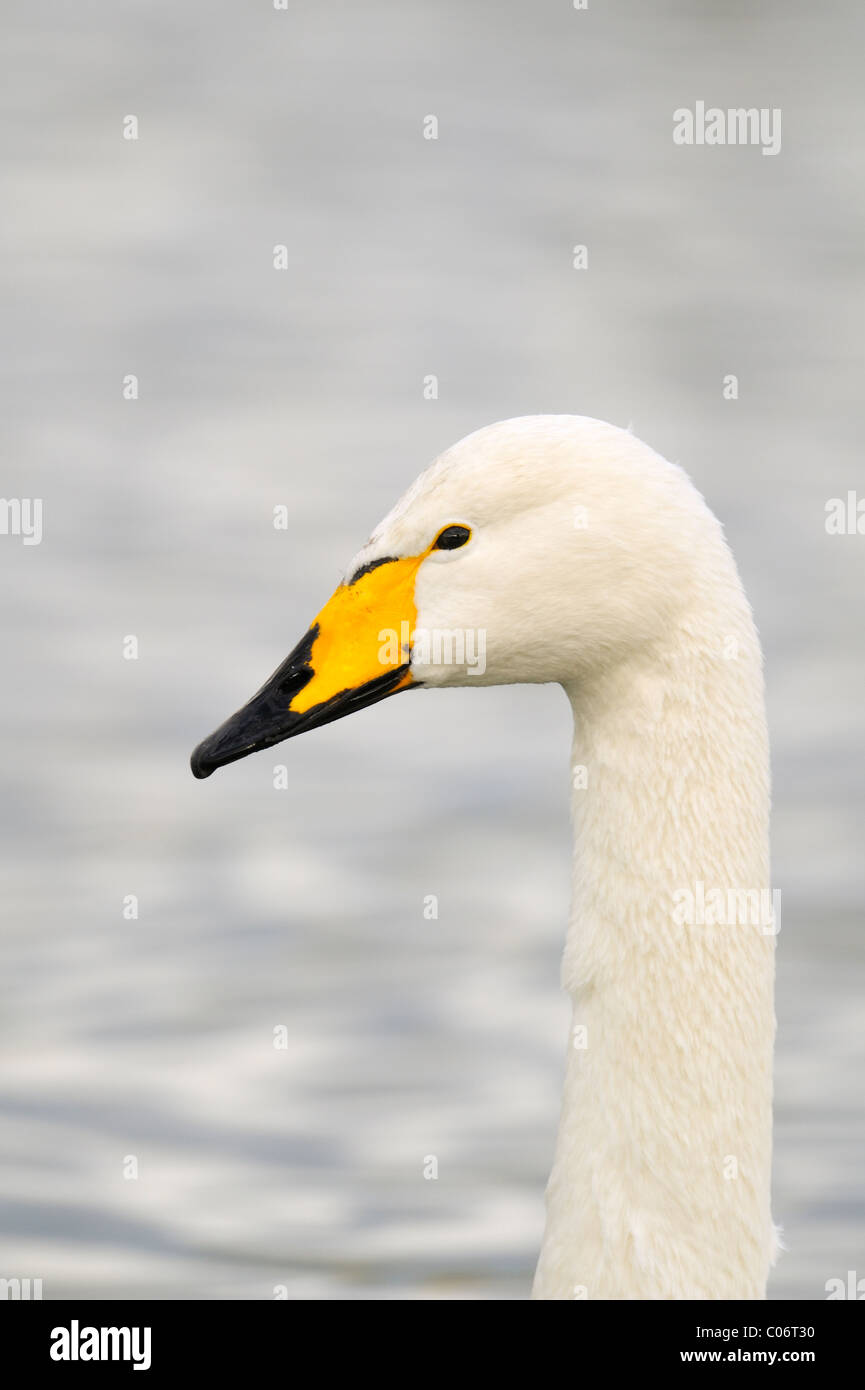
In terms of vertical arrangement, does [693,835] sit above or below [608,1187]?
above

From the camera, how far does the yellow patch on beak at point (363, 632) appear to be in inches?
197

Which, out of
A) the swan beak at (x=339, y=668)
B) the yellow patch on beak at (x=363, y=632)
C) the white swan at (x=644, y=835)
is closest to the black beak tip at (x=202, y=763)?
the swan beak at (x=339, y=668)

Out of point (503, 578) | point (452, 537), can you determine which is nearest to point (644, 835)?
point (503, 578)

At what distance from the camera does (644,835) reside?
4789 millimetres

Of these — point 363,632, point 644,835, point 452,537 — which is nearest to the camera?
point 644,835

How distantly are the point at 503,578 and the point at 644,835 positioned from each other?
644 millimetres

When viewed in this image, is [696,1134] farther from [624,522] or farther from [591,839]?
[624,522]

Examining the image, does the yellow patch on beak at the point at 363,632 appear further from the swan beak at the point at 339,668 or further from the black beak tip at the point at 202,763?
the black beak tip at the point at 202,763

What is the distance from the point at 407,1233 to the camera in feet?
27.6

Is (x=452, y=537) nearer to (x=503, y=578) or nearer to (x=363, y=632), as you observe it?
(x=503, y=578)

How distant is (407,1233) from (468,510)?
433cm

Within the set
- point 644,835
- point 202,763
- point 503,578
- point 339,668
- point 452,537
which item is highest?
point 452,537

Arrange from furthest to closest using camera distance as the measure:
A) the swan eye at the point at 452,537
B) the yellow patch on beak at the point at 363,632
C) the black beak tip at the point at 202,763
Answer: the black beak tip at the point at 202,763 → the yellow patch on beak at the point at 363,632 → the swan eye at the point at 452,537
